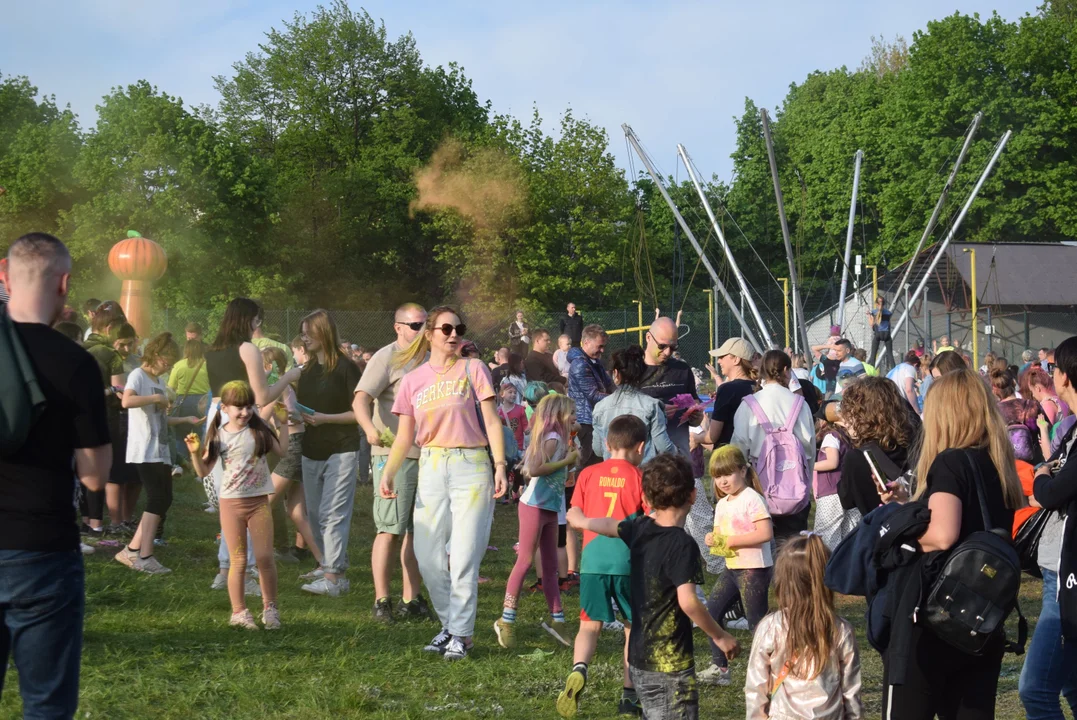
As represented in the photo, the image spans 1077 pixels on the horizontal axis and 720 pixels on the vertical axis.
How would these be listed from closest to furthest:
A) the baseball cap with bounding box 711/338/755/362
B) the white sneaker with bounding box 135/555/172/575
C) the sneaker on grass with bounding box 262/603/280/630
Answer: the sneaker on grass with bounding box 262/603/280/630
the baseball cap with bounding box 711/338/755/362
the white sneaker with bounding box 135/555/172/575

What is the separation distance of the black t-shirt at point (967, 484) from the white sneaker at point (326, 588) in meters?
5.16

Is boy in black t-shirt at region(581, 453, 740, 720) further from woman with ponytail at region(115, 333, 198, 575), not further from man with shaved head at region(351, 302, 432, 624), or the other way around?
woman with ponytail at region(115, 333, 198, 575)

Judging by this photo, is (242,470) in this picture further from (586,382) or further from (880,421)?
(880,421)

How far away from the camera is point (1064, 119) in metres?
47.7

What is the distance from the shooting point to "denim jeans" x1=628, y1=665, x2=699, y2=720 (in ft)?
14.8

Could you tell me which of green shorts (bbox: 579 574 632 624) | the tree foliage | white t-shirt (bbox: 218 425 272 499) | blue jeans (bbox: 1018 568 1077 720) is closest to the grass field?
green shorts (bbox: 579 574 632 624)

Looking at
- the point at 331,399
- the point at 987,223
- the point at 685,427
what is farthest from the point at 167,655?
the point at 987,223

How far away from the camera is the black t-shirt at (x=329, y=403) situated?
26.6 ft

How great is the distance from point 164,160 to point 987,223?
3304 cm

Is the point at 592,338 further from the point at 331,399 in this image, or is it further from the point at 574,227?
the point at 574,227

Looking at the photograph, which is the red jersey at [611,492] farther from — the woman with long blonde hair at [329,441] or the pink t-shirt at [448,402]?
the woman with long blonde hair at [329,441]

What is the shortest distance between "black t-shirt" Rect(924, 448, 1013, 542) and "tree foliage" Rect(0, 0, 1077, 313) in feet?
107

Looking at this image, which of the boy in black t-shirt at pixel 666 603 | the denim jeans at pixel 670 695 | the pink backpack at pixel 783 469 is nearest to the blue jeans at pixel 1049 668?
the boy in black t-shirt at pixel 666 603

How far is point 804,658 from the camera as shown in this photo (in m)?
4.16
